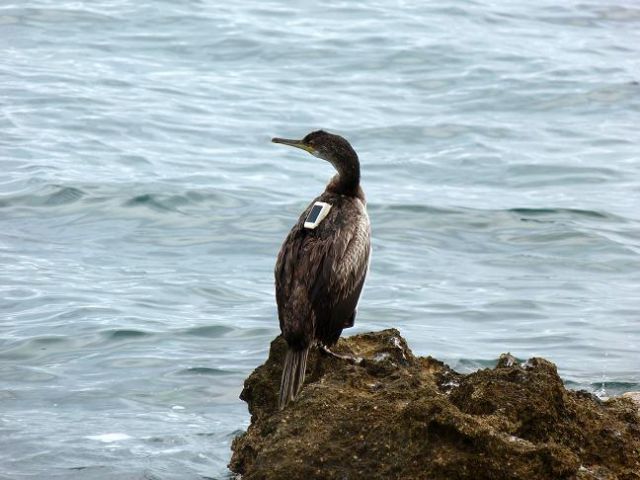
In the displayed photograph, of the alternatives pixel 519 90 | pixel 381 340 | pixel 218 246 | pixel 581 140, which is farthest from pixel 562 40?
pixel 381 340

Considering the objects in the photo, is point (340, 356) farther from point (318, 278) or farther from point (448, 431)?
point (448, 431)

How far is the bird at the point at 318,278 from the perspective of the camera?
722 centimetres

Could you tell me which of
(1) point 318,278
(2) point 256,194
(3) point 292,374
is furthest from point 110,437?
(2) point 256,194

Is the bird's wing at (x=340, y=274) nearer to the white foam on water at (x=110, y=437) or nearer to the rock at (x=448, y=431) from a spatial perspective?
the rock at (x=448, y=431)

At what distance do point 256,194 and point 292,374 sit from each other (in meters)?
9.73

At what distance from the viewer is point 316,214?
26.0ft

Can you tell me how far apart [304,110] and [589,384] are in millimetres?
10965

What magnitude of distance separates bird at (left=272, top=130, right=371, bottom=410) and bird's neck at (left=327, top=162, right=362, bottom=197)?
0.63 feet

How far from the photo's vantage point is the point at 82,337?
11.6 meters

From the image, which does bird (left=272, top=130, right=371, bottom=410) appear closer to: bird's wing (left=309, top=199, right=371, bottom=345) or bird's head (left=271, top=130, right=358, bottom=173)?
bird's wing (left=309, top=199, right=371, bottom=345)

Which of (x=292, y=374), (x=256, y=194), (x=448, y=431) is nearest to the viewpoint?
(x=448, y=431)

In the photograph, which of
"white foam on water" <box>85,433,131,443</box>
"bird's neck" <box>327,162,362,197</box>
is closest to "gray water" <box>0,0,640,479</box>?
"white foam on water" <box>85,433,131,443</box>

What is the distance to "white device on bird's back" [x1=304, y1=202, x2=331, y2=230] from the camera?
7.82m

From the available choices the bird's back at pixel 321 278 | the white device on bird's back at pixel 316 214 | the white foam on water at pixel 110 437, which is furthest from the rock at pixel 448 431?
the white foam on water at pixel 110 437
